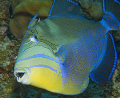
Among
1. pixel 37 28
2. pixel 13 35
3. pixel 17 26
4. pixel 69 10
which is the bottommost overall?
pixel 13 35

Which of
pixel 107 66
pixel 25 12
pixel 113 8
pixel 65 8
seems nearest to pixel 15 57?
pixel 25 12

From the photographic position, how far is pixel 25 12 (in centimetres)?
327

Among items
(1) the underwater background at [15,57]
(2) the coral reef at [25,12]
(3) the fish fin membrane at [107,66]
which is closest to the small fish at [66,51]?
(3) the fish fin membrane at [107,66]

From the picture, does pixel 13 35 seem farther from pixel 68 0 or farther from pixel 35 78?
pixel 35 78

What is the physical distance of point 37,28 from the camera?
136 cm

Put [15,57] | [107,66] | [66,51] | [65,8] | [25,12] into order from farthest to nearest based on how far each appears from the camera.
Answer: [25,12], [15,57], [107,66], [65,8], [66,51]

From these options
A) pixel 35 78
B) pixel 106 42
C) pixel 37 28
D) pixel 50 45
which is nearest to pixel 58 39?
pixel 50 45

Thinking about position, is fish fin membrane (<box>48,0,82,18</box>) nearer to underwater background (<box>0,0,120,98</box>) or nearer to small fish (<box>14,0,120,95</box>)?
small fish (<box>14,0,120,95</box>)

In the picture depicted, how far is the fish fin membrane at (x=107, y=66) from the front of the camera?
1.75 meters

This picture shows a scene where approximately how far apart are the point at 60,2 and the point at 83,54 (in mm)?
750

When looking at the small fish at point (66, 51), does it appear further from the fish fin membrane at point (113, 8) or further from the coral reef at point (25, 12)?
the coral reef at point (25, 12)

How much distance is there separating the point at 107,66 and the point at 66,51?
0.74m

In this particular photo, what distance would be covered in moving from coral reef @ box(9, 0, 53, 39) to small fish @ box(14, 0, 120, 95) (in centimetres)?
145

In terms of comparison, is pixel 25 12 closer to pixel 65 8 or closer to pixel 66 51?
pixel 65 8
